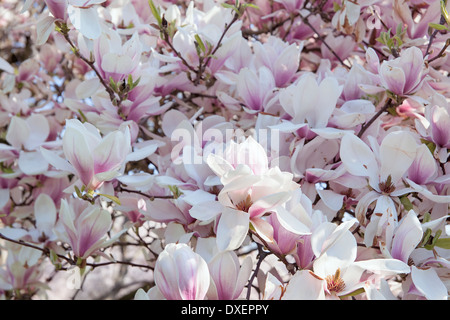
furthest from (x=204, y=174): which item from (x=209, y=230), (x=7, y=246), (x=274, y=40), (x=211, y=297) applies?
(x=7, y=246)

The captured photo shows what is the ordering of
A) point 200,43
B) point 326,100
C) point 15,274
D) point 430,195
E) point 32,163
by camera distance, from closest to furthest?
point 430,195 < point 326,100 < point 200,43 < point 32,163 < point 15,274

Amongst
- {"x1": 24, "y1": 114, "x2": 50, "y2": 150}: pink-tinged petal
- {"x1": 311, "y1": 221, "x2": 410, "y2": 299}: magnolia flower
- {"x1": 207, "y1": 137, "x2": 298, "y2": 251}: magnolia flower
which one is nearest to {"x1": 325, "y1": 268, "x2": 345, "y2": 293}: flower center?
{"x1": 311, "y1": 221, "x2": 410, "y2": 299}: magnolia flower

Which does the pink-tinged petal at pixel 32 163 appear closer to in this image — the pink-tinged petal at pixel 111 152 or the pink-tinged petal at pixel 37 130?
the pink-tinged petal at pixel 37 130

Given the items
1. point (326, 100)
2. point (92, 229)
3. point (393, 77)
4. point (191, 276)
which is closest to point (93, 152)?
point (92, 229)

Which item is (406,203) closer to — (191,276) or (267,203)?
(267,203)

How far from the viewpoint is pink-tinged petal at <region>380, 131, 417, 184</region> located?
0.72m

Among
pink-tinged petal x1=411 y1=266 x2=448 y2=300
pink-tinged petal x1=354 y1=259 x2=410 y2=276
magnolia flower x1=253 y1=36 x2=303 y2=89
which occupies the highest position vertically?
magnolia flower x1=253 y1=36 x2=303 y2=89

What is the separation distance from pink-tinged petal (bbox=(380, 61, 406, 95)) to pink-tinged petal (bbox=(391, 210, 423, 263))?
249 millimetres

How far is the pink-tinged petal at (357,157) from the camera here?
742 millimetres

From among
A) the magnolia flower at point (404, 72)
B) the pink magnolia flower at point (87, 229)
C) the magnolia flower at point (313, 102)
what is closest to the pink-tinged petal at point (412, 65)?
the magnolia flower at point (404, 72)

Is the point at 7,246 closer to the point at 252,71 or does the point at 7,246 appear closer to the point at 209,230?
the point at 209,230

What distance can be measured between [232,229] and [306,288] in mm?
114

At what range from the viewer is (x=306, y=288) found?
59 cm

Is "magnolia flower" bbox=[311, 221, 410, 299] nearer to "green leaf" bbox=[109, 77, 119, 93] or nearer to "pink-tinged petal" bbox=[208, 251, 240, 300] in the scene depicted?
"pink-tinged petal" bbox=[208, 251, 240, 300]
